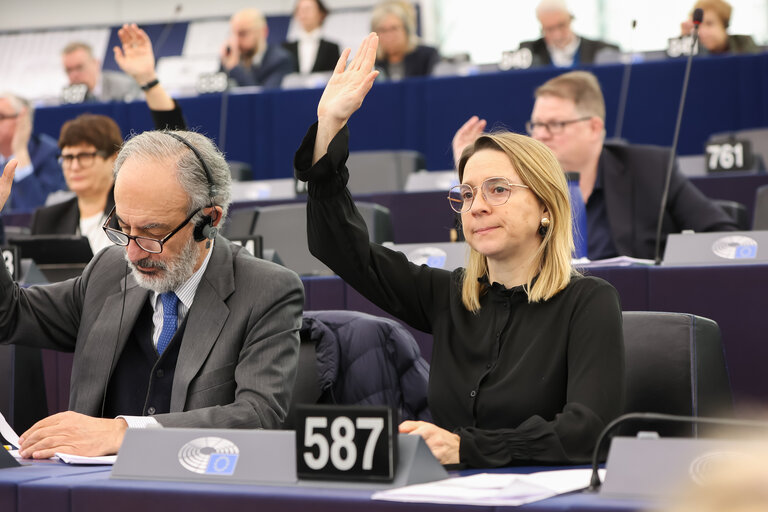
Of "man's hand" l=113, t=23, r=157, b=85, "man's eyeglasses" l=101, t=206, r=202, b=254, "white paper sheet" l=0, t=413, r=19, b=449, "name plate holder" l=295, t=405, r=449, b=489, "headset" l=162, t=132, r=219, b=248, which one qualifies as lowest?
"white paper sheet" l=0, t=413, r=19, b=449

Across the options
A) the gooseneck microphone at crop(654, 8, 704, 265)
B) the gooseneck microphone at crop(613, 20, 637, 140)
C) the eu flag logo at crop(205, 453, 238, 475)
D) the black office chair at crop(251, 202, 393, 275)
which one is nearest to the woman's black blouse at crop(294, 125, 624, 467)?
the eu flag logo at crop(205, 453, 238, 475)

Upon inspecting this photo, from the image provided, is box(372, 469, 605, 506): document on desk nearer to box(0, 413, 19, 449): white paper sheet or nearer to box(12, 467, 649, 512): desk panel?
box(12, 467, 649, 512): desk panel

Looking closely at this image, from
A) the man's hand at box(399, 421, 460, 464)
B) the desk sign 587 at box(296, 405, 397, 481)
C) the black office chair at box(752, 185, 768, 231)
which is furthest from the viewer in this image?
the black office chair at box(752, 185, 768, 231)

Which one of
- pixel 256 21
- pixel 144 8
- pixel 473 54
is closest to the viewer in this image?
pixel 256 21

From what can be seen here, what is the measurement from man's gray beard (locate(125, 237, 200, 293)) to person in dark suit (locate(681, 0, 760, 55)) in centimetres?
512

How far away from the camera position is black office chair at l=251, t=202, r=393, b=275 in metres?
3.78

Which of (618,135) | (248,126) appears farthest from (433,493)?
(248,126)

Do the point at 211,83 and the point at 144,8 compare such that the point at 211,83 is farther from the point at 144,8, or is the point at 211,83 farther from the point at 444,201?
the point at 144,8

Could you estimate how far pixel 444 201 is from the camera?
4.59 m

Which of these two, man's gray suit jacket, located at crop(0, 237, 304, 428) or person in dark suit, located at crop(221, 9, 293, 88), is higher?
person in dark suit, located at crop(221, 9, 293, 88)

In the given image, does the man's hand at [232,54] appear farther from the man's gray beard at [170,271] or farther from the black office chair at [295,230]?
the man's gray beard at [170,271]

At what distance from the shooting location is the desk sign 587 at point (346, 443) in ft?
4.34

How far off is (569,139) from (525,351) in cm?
202

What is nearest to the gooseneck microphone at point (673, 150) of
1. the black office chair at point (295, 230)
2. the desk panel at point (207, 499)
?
the black office chair at point (295, 230)
